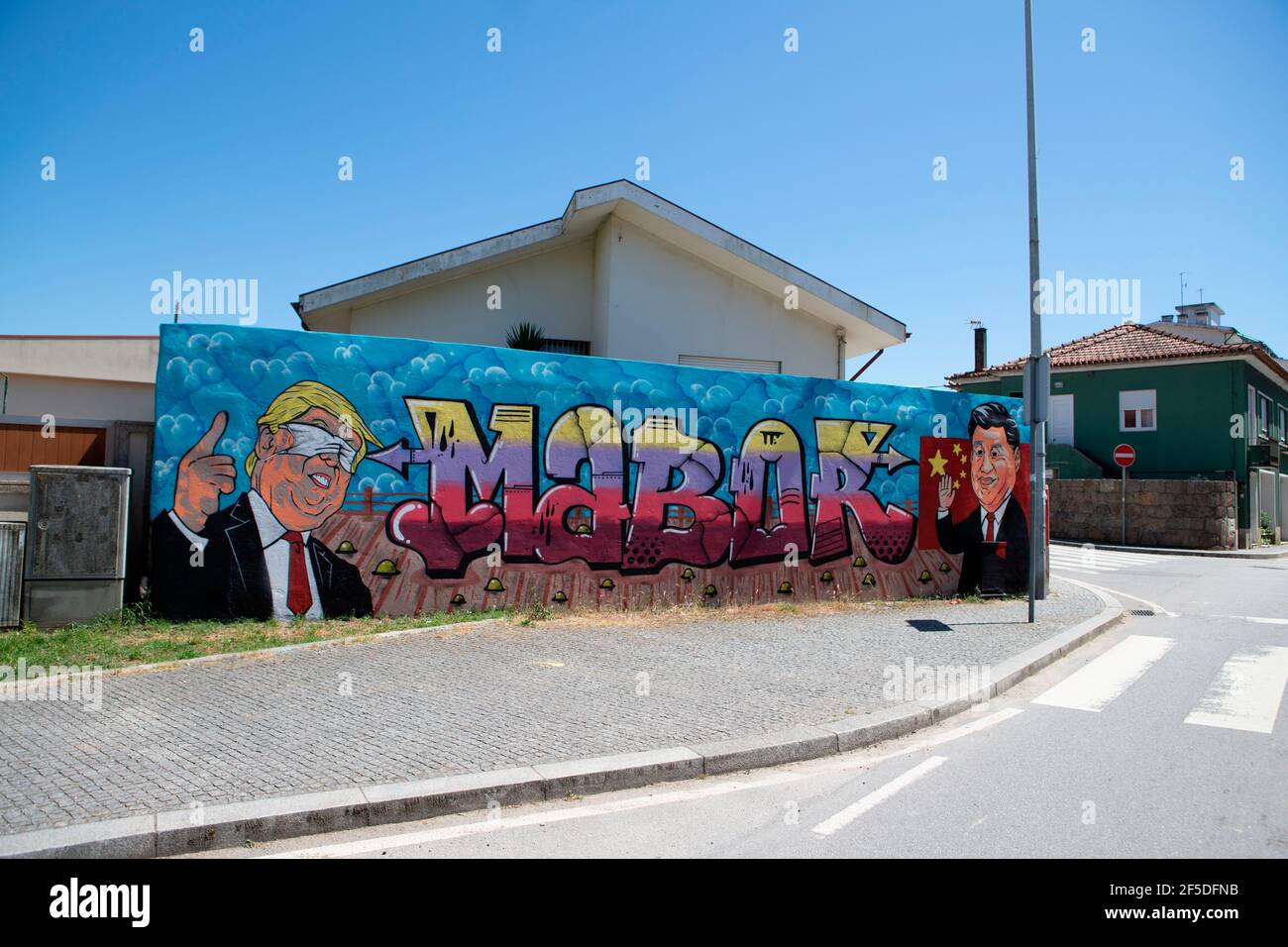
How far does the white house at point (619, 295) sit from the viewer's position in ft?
44.5

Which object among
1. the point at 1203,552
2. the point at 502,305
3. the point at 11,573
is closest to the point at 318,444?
the point at 11,573

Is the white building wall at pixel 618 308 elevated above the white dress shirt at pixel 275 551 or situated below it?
above

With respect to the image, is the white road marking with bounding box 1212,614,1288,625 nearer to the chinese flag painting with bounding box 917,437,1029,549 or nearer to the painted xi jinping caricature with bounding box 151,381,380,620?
the chinese flag painting with bounding box 917,437,1029,549

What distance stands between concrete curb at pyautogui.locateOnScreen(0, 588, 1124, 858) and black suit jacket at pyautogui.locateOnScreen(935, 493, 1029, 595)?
7191mm

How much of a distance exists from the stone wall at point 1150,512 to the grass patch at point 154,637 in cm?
2516

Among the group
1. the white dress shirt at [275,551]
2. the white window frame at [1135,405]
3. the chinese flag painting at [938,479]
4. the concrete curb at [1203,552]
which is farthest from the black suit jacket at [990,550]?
the white window frame at [1135,405]

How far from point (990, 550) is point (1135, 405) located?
21508 millimetres

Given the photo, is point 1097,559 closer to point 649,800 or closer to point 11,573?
point 649,800

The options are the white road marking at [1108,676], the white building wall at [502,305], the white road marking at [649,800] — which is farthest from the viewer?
the white building wall at [502,305]

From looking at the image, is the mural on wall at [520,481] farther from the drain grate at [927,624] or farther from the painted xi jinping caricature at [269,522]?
the drain grate at [927,624]

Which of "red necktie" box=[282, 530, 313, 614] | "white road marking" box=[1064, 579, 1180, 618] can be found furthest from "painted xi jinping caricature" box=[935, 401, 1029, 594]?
"red necktie" box=[282, 530, 313, 614]

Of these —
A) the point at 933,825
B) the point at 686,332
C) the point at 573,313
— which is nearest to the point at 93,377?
the point at 573,313

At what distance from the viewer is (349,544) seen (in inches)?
351

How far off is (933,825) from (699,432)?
695cm
